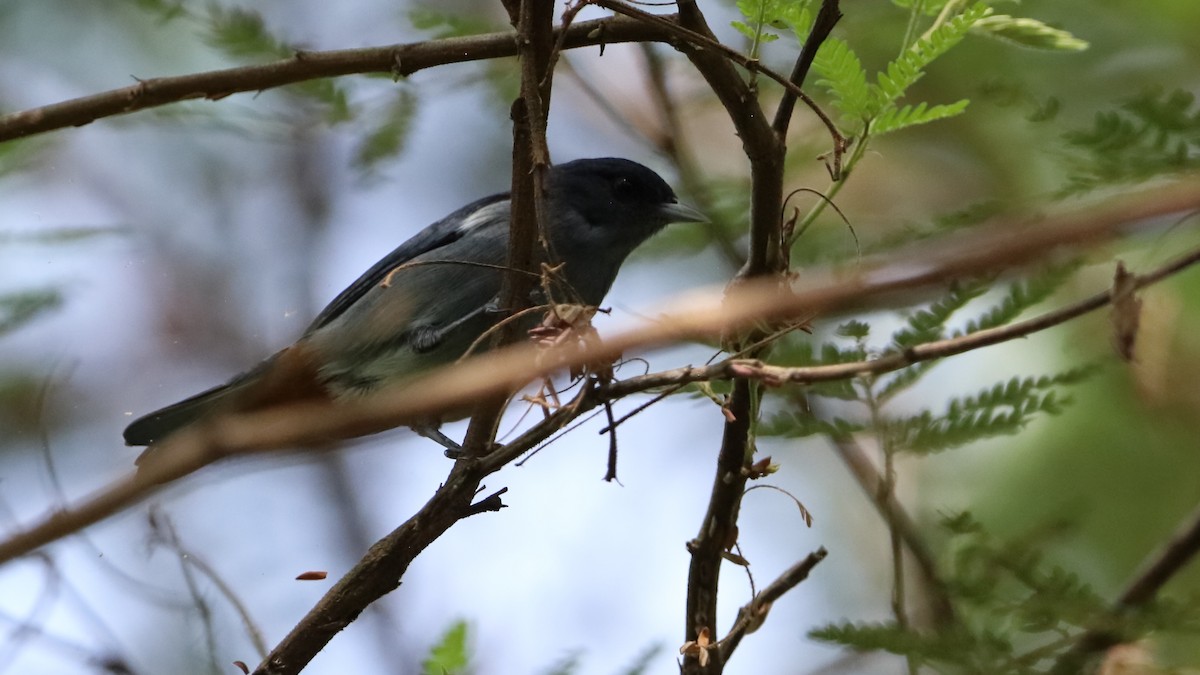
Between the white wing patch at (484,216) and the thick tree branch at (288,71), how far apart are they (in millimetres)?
1753

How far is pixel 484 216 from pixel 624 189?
56 centimetres

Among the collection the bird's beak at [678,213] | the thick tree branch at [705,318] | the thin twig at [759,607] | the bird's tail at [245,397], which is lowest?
the thin twig at [759,607]

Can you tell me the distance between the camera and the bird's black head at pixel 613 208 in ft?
14.3

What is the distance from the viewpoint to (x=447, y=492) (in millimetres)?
2604

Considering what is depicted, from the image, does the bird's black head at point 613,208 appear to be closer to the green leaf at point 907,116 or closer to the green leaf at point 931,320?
the green leaf at point 931,320

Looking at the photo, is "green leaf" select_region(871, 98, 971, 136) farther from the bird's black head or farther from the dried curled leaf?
the bird's black head

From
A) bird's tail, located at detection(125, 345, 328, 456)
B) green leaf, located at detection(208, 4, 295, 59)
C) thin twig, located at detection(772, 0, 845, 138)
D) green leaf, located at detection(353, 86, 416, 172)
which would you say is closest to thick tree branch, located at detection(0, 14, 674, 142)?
thin twig, located at detection(772, 0, 845, 138)

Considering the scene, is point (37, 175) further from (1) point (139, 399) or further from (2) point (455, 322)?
(2) point (455, 322)

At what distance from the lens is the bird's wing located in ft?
14.3

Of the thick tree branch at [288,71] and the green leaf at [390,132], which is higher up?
the green leaf at [390,132]

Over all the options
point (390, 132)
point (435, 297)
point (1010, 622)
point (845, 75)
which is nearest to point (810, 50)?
point (845, 75)

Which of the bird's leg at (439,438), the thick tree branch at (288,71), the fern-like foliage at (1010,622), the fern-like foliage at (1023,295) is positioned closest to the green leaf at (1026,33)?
the fern-like foliage at (1023,295)

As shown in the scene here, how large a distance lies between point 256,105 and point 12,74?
97.9 inches

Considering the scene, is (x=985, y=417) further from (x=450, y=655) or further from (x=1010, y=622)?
(x=450, y=655)
